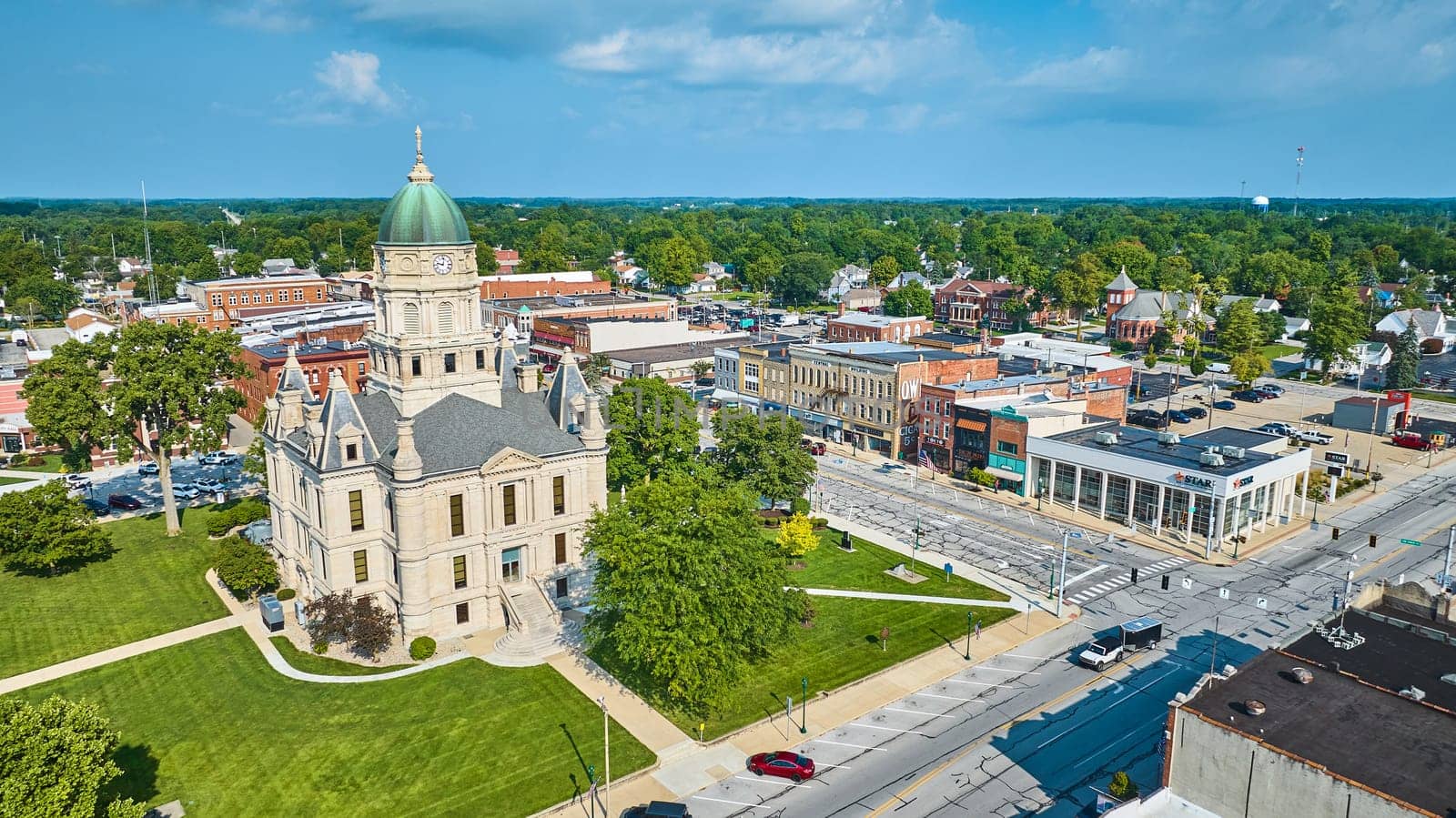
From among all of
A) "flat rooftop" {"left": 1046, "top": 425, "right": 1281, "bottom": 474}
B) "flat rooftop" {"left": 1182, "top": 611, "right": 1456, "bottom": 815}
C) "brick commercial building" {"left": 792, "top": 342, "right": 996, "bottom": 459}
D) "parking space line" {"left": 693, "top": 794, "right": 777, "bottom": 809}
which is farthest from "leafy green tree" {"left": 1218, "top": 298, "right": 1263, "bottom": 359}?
"parking space line" {"left": 693, "top": 794, "right": 777, "bottom": 809}

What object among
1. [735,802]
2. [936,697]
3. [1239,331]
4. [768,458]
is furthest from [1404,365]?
[735,802]

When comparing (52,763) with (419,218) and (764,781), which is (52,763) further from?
(419,218)

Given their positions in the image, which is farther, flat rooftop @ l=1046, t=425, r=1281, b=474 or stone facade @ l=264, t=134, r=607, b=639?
flat rooftop @ l=1046, t=425, r=1281, b=474

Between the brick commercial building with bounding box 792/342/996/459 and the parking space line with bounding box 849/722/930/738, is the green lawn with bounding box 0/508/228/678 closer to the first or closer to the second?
the parking space line with bounding box 849/722/930/738

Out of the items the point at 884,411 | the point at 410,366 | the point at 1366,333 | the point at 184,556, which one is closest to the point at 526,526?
the point at 410,366

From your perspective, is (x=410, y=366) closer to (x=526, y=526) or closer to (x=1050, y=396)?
(x=526, y=526)

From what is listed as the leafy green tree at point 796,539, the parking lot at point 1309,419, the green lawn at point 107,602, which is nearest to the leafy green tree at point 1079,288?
the parking lot at point 1309,419

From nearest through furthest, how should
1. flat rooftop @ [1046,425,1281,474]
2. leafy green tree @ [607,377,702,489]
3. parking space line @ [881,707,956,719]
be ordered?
parking space line @ [881,707,956,719] → leafy green tree @ [607,377,702,489] → flat rooftop @ [1046,425,1281,474]
